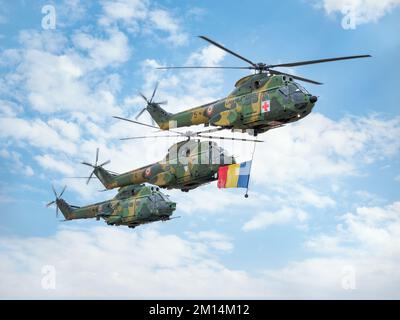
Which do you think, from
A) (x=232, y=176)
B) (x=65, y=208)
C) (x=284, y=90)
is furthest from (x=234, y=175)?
(x=65, y=208)

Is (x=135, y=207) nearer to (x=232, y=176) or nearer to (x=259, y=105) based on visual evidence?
(x=232, y=176)

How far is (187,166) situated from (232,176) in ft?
14.7

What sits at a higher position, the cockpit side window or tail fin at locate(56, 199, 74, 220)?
tail fin at locate(56, 199, 74, 220)

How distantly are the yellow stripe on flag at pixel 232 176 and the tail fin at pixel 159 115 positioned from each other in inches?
312

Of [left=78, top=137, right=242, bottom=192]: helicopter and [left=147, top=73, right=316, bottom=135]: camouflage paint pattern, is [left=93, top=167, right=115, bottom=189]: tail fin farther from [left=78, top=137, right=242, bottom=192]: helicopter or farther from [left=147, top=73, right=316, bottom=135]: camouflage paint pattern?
[left=147, top=73, right=316, bottom=135]: camouflage paint pattern

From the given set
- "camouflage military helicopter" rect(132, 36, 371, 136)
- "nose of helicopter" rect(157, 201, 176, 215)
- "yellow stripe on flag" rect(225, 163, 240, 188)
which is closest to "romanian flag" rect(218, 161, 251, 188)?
"yellow stripe on flag" rect(225, 163, 240, 188)

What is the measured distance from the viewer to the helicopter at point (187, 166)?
1569 inches

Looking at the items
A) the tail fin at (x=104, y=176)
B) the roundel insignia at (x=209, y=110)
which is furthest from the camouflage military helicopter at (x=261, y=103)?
the tail fin at (x=104, y=176)

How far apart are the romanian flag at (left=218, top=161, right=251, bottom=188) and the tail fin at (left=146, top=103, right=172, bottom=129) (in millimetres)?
7470

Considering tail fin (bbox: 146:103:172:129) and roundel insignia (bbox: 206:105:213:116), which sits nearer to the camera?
roundel insignia (bbox: 206:105:213:116)

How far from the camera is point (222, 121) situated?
36.8 metres

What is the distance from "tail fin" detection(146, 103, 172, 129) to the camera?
4430cm

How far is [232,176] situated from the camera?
37.9 metres

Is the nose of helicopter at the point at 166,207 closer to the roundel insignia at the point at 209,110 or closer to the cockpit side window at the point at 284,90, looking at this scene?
the roundel insignia at the point at 209,110
